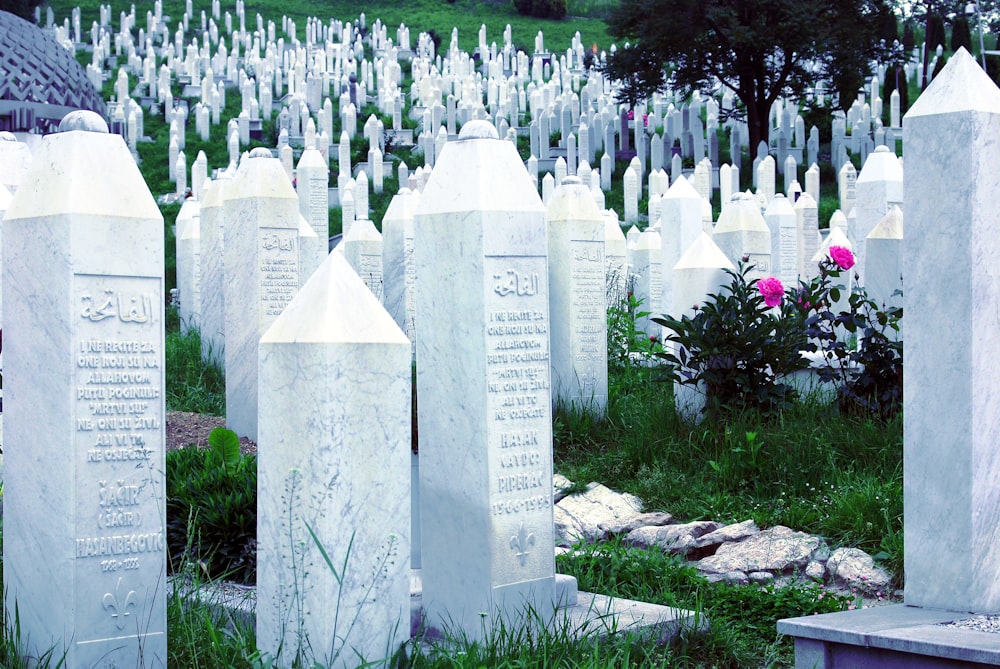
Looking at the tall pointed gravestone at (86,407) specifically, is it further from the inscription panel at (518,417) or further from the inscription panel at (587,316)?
the inscription panel at (587,316)

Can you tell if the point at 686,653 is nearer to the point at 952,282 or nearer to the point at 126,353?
the point at 952,282

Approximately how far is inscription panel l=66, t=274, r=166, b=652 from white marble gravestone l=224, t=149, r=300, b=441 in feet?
14.0

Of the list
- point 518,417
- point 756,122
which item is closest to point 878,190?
point 518,417

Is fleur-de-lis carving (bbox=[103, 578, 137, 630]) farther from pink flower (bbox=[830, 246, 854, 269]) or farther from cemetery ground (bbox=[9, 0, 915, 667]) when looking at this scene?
pink flower (bbox=[830, 246, 854, 269])

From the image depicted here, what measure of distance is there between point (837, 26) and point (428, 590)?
2354 cm

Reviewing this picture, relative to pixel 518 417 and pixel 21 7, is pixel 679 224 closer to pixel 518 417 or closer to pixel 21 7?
pixel 518 417

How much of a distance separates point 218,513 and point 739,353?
356 centimetres

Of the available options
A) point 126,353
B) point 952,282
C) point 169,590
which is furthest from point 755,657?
point 126,353

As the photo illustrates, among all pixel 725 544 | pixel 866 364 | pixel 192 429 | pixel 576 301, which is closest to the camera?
pixel 725 544

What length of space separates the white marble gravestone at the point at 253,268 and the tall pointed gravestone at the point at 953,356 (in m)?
4.92

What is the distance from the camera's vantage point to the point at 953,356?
4.42 metres

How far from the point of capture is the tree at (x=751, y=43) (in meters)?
25.4

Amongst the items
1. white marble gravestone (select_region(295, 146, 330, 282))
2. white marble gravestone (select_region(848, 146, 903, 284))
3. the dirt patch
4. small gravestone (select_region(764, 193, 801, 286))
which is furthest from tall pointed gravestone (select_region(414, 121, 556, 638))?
white marble gravestone (select_region(295, 146, 330, 282))

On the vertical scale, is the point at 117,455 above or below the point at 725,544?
above
